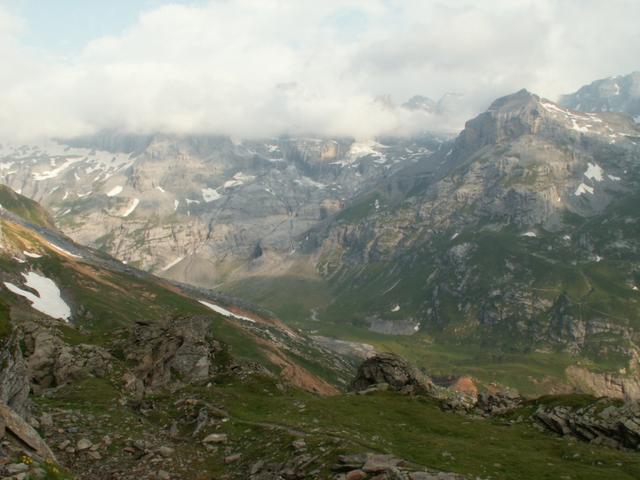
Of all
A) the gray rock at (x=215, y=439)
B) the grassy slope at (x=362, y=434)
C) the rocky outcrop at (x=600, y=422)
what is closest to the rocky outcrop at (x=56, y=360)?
the grassy slope at (x=362, y=434)

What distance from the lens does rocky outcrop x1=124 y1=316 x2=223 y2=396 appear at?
220ft

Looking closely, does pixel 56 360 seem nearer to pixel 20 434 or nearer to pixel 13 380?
pixel 13 380

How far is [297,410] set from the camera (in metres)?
52.5

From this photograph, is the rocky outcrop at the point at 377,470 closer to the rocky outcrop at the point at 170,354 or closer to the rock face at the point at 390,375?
the rocky outcrop at the point at 170,354

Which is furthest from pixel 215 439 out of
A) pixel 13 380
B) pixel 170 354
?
pixel 170 354

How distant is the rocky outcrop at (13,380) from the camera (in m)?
37.1

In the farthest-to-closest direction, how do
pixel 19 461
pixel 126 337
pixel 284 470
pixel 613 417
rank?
pixel 126 337, pixel 613 417, pixel 284 470, pixel 19 461

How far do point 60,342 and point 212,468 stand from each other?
113ft

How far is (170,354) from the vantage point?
7219 cm

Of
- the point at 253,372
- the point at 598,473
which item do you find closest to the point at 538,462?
the point at 598,473

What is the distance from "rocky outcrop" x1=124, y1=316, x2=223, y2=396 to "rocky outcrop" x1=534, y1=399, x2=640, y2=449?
3933 centimetres

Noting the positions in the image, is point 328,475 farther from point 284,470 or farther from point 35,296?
point 35,296

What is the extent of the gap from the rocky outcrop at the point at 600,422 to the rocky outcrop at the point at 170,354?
39.3 metres

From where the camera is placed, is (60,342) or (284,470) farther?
(60,342)
